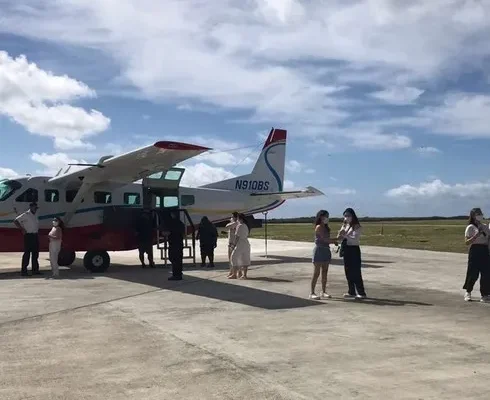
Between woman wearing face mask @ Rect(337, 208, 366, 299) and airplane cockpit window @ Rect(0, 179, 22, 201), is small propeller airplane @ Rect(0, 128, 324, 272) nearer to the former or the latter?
airplane cockpit window @ Rect(0, 179, 22, 201)

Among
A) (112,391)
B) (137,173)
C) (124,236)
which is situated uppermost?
(137,173)

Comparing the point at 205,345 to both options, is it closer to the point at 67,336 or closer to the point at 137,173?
the point at 67,336

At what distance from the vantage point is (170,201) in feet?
64.4

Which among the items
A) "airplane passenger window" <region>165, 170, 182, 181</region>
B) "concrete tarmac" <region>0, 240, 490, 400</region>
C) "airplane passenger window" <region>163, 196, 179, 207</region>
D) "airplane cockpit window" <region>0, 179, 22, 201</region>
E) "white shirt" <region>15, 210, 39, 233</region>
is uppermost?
"airplane passenger window" <region>165, 170, 182, 181</region>

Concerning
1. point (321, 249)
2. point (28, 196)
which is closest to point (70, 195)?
point (28, 196)

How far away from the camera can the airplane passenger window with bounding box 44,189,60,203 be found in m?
17.6

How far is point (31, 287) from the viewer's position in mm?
13336

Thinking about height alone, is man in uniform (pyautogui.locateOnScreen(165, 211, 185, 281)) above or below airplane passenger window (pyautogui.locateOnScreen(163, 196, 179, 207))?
below

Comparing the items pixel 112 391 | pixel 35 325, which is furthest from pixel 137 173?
pixel 112 391

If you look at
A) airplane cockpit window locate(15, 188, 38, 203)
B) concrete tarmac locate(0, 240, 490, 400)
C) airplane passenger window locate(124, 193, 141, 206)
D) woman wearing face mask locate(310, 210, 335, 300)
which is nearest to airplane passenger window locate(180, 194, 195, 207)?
airplane passenger window locate(124, 193, 141, 206)

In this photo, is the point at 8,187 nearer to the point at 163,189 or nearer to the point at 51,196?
the point at 51,196

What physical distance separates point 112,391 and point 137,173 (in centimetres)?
1234

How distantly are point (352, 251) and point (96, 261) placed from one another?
8.99 meters

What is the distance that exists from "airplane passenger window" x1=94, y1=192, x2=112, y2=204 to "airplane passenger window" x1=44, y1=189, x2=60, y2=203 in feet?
3.81
